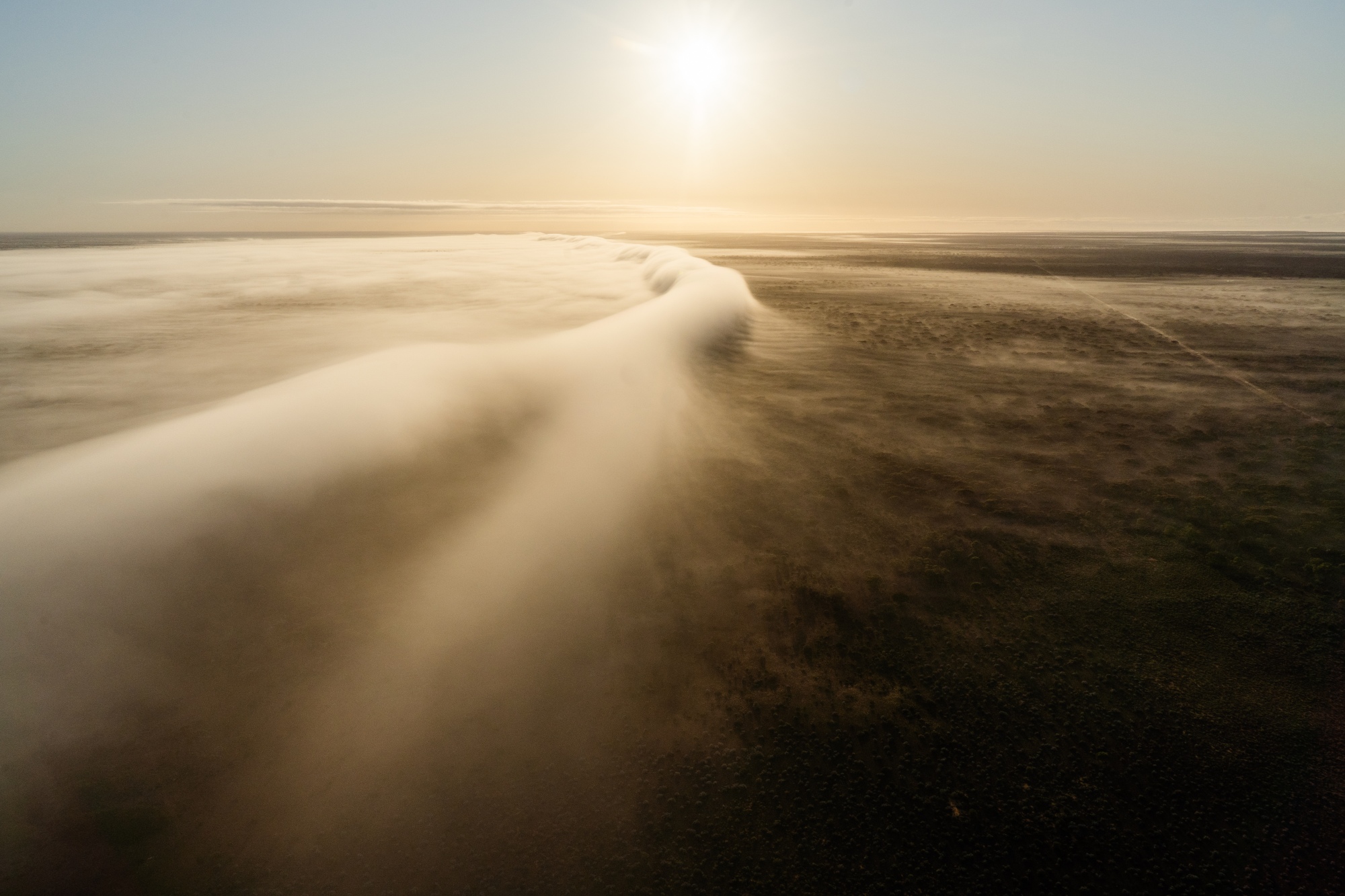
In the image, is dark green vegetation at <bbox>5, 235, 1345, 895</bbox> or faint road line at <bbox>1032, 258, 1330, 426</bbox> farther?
faint road line at <bbox>1032, 258, 1330, 426</bbox>

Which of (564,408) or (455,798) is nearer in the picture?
(455,798)

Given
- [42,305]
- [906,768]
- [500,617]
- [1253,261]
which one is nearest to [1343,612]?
[906,768]

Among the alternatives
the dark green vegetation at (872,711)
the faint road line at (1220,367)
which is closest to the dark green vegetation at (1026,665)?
the dark green vegetation at (872,711)

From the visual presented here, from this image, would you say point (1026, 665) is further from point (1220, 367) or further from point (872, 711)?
point (1220, 367)

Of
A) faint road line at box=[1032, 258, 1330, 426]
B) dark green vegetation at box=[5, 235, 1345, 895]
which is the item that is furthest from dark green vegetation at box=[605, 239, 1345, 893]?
faint road line at box=[1032, 258, 1330, 426]

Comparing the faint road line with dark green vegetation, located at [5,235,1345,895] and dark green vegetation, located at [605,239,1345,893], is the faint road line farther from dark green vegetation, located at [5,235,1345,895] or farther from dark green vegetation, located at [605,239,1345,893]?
dark green vegetation, located at [5,235,1345,895]

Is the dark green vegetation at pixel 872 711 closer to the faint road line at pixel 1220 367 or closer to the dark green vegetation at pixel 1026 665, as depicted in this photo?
the dark green vegetation at pixel 1026 665

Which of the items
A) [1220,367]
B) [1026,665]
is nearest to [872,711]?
[1026,665]

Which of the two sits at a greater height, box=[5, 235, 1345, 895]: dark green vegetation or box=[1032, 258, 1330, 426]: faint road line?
box=[1032, 258, 1330, 426]: faint road line

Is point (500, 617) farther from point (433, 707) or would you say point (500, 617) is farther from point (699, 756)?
point (699, 756)

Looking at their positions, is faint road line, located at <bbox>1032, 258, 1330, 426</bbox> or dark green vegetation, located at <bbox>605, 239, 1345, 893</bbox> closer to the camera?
dark green vegetation, located at <bbox>605, 239, 1345, 893</bbox>

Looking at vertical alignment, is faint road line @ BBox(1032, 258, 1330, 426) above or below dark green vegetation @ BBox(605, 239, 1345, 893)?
above
